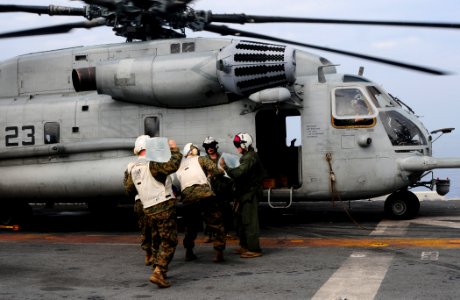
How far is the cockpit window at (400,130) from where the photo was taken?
11406mm

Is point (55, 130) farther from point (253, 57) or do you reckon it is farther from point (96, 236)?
point (253, 57)

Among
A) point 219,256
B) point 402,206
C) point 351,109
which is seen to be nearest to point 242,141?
point 219,256

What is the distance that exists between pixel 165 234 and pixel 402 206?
6.75 m

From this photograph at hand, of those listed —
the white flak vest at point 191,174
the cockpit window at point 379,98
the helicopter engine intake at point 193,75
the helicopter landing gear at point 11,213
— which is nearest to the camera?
the white flak vest at point 191,174

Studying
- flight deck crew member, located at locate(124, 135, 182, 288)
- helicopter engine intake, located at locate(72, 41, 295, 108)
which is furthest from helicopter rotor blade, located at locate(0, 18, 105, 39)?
flight deck crew member, located at locate(124, 135, 182, 288)

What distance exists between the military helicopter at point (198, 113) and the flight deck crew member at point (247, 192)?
8.91ft

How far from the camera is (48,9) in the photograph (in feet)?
36.7

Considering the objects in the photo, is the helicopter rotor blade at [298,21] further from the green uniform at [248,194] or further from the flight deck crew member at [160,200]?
the flight deck crew member at [160,200]

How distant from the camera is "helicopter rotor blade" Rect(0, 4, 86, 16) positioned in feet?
34.4

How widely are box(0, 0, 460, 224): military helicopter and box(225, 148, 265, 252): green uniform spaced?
2816 mm

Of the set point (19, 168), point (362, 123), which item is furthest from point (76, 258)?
point (362, 123)

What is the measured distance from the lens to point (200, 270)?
7680 millimetres

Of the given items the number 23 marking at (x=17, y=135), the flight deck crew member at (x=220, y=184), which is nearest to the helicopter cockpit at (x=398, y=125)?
the flight deck crew member at (x=220, y=184)

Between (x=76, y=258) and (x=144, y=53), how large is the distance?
5131mm
